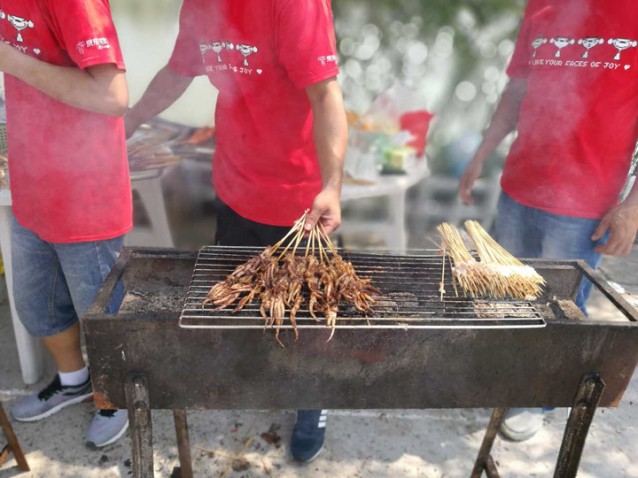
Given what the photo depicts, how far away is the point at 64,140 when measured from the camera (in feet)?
8.77

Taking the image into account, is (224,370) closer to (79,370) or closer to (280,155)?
(280,155)

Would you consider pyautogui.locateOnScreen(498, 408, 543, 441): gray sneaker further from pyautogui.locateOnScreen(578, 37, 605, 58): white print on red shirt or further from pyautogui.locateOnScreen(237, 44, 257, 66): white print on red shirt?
pyautogui.locateOnScreen(237, 44, 257, 66): white print on red shirt

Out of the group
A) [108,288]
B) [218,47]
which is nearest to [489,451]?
[108,288]

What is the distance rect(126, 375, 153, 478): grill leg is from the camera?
212 cm

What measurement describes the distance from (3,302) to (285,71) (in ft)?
12.7

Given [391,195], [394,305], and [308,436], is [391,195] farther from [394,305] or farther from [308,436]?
[394,305]

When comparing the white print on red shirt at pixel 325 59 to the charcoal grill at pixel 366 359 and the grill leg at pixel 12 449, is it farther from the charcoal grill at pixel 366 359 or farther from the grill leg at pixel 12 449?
the grill leg at pixel 12 449

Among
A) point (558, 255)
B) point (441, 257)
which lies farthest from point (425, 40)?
point (441, 257)

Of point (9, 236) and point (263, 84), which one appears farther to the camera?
point (9, 236)

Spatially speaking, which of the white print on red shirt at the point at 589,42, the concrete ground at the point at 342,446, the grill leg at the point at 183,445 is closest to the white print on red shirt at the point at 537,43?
the white print on red shirt at the point at 589,42

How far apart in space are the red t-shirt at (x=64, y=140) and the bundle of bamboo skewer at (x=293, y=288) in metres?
1.05

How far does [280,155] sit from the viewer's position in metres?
2.97

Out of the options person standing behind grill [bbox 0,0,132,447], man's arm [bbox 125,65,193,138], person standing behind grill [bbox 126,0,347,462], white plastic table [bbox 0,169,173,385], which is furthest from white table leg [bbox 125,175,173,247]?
person standing behind grill [bbox 0,0,132,447]

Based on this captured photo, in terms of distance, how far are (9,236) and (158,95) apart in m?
1.42
